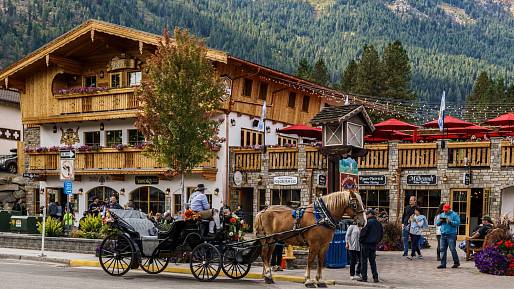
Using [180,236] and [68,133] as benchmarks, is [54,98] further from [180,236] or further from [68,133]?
[180,236]

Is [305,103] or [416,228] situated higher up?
[305,103]

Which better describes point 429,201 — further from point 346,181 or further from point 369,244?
point 369,244

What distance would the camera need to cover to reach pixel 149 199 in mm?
34812

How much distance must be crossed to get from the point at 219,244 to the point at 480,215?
587 inches

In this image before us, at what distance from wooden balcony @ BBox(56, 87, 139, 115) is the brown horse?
17736mm

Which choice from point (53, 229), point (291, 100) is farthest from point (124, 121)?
Result: point (53, 229)

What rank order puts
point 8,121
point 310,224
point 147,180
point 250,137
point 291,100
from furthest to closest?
point 8,121 < point 291,100 < point 250,137 < point 147,180 < point 310,224

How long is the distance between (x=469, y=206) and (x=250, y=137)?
36.8 feet

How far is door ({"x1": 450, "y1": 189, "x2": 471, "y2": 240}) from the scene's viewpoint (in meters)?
27.6

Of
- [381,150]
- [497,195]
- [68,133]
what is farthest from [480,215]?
[68,133]

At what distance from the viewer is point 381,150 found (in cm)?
2942

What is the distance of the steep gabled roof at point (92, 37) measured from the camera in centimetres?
3133

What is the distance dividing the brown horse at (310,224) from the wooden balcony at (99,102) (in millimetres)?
17736

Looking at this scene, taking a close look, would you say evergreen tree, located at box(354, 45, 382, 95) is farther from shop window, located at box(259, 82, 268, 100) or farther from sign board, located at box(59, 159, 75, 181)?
sign board, located at box(59, 159, 75, 181)
